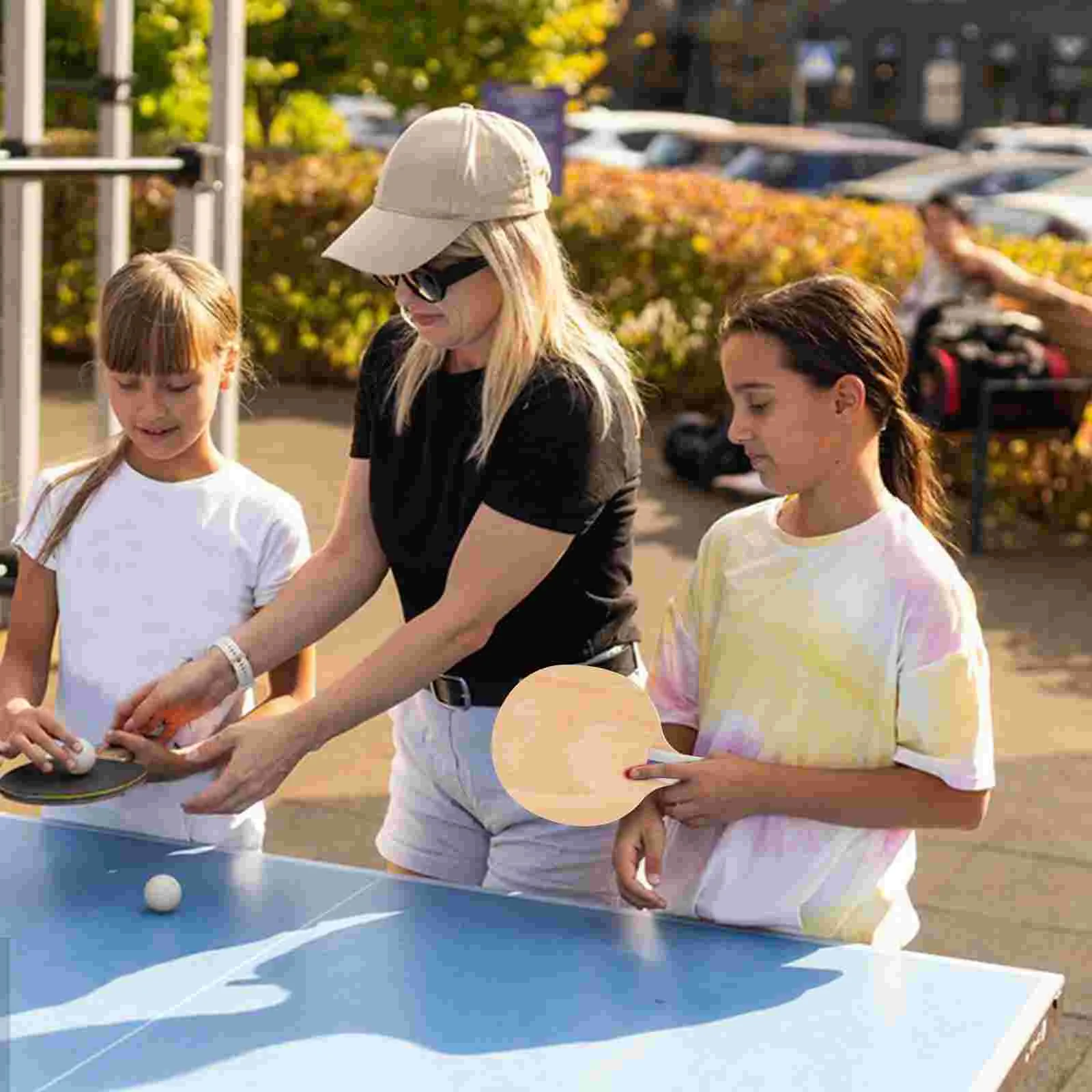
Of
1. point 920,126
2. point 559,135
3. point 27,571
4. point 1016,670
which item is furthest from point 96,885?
point 920,126

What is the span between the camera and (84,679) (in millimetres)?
3600

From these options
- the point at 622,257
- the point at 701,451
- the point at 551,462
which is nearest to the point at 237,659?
the point at 551,462

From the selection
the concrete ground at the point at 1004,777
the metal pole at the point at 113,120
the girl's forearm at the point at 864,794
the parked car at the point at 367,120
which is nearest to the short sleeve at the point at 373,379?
the girl's forearm at the point at 864,794

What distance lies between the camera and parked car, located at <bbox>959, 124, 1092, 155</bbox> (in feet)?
101

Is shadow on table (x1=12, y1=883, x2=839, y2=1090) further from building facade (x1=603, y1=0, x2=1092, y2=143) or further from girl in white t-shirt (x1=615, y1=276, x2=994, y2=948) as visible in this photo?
building facade (x1=603, y1=0, x2=1092, y2=143)

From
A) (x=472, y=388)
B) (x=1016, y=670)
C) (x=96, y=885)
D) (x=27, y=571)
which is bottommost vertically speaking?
(x=1016, y=670)

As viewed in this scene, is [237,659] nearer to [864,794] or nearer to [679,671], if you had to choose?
[679,671]

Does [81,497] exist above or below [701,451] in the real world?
above

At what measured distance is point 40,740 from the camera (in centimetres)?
312

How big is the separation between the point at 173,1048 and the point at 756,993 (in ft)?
2.27

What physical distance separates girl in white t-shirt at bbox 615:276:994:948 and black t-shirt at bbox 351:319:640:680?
0.23 metres

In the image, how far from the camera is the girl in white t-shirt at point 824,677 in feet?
9.59

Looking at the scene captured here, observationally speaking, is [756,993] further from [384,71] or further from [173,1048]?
[384,71]

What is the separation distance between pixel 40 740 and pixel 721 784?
3.09 ft
